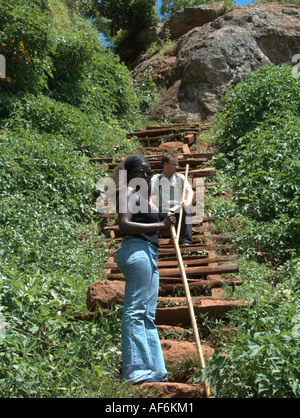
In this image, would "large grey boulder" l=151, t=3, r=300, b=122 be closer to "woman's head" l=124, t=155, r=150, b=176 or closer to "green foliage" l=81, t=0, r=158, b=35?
"green foliage" l=81, t=0, r=158, b=35

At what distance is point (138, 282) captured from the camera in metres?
3.54

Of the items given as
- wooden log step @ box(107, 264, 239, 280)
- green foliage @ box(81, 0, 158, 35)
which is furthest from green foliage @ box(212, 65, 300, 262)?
green foliage @ box(81, 0, 158, 35)

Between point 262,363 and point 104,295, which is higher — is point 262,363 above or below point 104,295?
below

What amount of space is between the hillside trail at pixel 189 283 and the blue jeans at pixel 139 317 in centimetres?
15

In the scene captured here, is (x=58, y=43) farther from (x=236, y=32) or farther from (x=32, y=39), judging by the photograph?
(x=236, y=32)

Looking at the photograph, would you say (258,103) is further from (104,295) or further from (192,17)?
(192,17)

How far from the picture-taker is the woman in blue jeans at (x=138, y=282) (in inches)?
136

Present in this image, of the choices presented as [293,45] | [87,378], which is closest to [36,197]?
[87,378]

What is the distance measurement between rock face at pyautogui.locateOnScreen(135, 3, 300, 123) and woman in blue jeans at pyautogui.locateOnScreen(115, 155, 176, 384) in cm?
877

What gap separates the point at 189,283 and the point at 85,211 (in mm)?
2682

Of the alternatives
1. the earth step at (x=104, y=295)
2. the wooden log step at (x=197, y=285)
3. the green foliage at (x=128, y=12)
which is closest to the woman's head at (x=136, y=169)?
the earth step at (x=104, y=295)

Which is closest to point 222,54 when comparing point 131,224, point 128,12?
point 128,12

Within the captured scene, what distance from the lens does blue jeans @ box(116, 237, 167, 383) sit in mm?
3438

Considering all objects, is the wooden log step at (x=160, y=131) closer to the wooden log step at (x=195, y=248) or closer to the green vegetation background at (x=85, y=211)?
the green vegetation background at (x=85, y=211)
